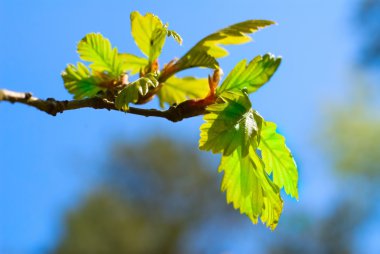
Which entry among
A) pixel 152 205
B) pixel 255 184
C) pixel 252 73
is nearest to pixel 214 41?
pixel 252 73

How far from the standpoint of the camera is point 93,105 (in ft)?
1.69

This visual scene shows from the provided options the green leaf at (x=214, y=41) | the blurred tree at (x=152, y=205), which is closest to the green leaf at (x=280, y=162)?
the green leaf at (x=214, y=41)

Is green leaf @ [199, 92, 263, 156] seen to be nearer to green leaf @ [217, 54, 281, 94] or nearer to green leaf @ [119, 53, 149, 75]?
green leaf @ [217, 54, 281, 94]

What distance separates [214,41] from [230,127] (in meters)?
0.14

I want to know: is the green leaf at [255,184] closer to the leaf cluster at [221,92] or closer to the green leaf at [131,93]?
the leaf cluster at [221,92]

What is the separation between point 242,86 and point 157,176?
10.1 metres

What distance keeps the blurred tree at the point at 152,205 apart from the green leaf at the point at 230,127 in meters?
9.01

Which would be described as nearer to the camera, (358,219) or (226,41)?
(226,41)

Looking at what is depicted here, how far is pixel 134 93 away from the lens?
0.55 meters

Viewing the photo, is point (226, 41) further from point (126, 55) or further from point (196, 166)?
point (196, 166)

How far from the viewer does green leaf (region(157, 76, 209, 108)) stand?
2.36 feet

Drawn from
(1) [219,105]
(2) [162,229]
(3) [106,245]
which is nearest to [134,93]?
(1) [219,105]

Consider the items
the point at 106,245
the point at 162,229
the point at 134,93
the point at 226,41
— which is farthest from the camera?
the point at 162,229

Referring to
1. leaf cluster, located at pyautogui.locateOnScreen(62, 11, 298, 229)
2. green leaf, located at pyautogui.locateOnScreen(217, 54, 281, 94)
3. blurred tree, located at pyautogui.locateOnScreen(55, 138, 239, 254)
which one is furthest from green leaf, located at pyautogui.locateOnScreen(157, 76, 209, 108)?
blurred tree, located at pyautogui.locateOnScreen(55, 138, 239, 254)
